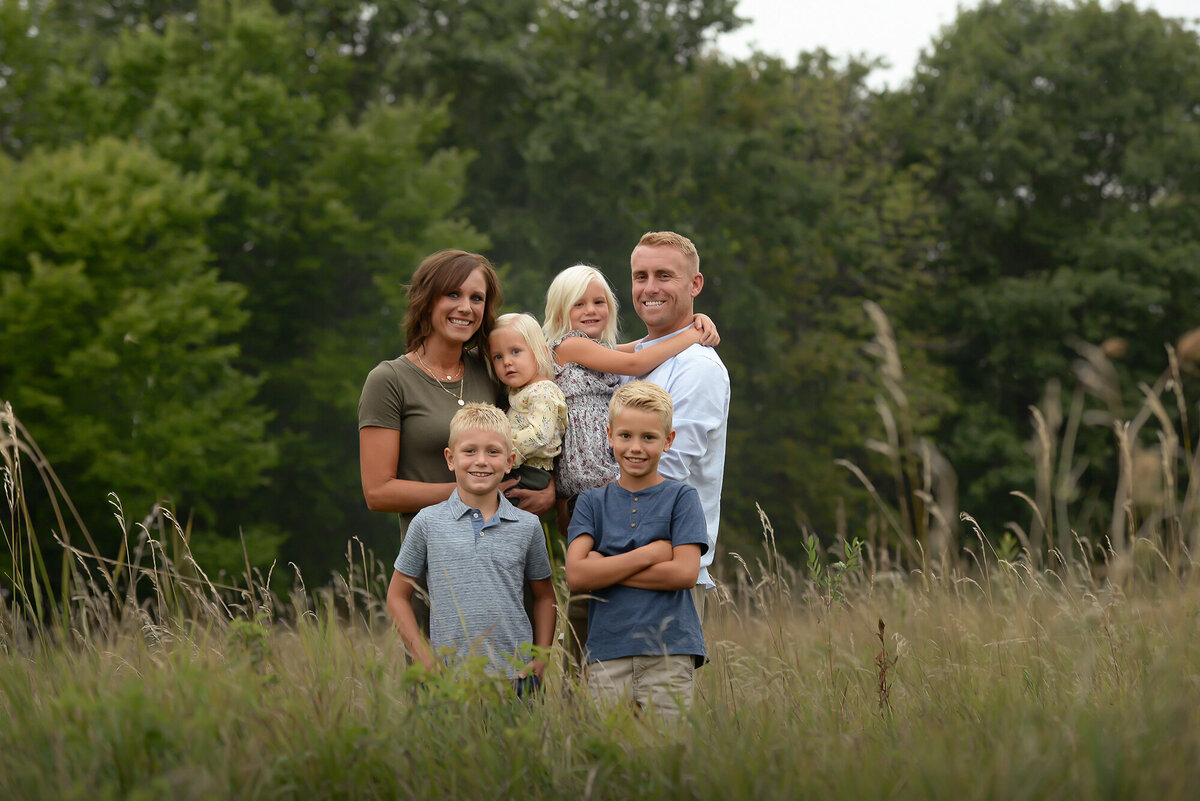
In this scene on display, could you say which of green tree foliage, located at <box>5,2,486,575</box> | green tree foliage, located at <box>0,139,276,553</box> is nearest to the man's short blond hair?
green tree foliage, located at <box>0,139,276,553</box>

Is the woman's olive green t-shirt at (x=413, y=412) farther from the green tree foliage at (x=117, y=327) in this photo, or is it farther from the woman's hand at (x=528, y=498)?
the green tree foliage at (x=117, y=327)

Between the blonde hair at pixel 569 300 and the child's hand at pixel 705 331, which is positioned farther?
the blonde hair at pixel 569 300

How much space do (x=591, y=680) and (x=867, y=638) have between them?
1.63 m

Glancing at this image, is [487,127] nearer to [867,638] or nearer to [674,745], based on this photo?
[867,638]

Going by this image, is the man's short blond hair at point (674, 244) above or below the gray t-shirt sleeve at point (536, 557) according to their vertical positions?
above

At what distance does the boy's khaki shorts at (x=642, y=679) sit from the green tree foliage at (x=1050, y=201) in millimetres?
18936

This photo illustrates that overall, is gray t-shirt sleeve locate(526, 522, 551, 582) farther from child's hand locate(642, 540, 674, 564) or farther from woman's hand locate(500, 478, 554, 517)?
child's hand locate(642, 540, 674, 564)

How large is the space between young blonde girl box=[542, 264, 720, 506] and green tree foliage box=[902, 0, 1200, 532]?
18467 mm

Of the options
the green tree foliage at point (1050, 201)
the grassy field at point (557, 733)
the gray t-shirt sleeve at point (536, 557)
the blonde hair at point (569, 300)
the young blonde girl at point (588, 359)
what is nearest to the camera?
the grassy field at point (557, 733)

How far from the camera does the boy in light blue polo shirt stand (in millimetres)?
3084

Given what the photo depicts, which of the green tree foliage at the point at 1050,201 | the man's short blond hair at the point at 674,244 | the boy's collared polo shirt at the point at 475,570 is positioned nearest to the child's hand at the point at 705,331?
the man's short blond hair at the point at 674,244

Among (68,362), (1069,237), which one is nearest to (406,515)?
(68,362)

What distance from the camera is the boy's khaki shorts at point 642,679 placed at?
2982 mm

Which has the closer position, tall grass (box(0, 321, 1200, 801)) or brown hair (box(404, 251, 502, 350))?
tall grass (box(0, 321, 1200, 801))
